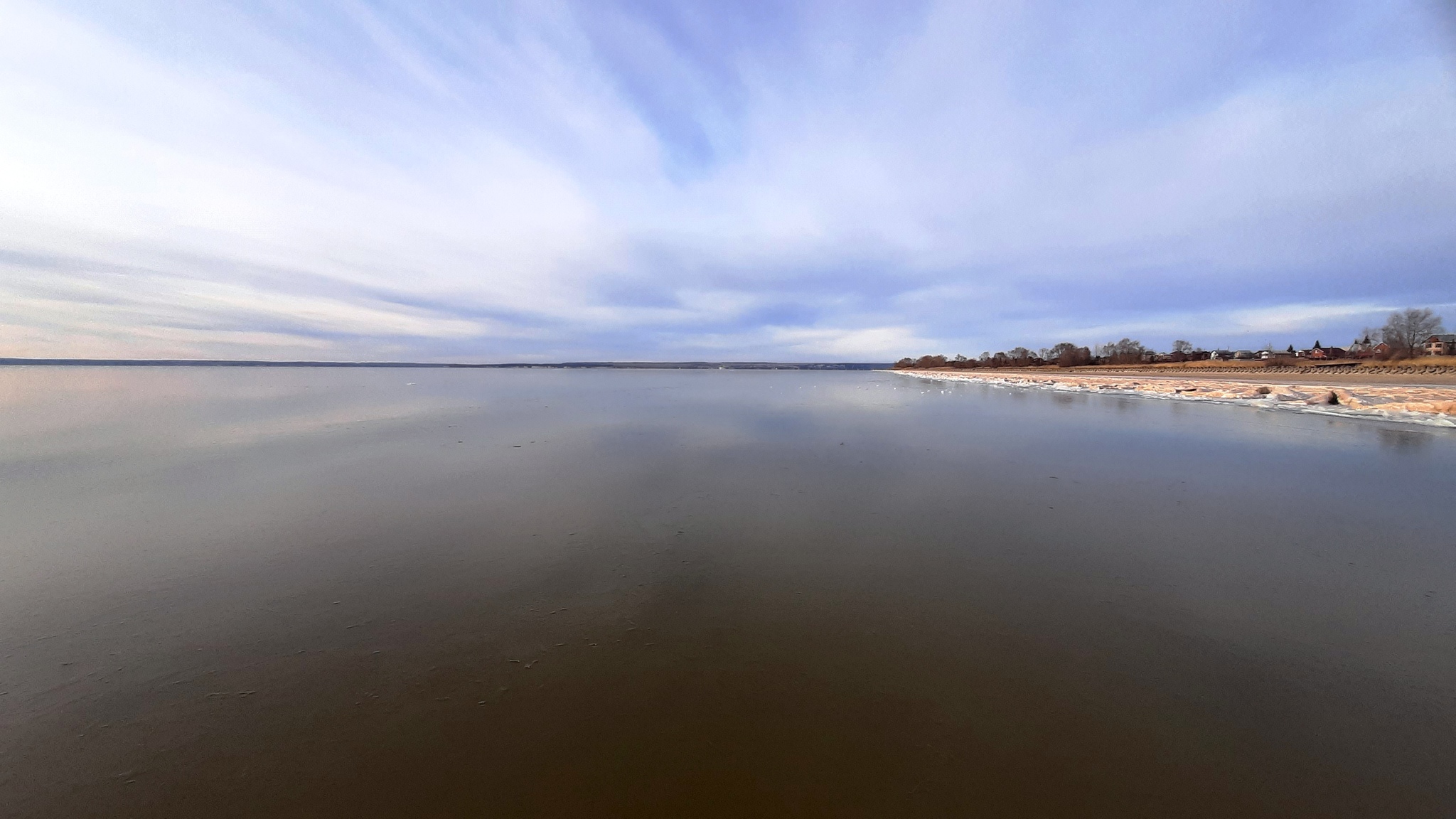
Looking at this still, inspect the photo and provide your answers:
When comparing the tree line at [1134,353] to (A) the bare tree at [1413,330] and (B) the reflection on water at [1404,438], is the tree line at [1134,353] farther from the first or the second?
Result: (B) the reflection on water at [1404,438]

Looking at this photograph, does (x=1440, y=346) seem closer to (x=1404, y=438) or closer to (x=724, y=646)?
(x=1404, y=438)

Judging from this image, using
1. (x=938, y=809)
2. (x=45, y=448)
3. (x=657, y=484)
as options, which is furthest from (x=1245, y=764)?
(x=45, y=448)

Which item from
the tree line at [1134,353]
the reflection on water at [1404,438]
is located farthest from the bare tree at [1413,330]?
the reflection on water at [1404,438]

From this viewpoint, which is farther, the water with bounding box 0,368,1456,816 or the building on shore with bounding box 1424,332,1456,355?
the building on shore with bounding box 1424,332,1456,355

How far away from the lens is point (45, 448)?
9602 millimetres

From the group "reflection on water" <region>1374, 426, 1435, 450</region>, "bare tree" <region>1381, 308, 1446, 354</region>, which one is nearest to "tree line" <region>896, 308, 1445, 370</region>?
"bare tree" <region>1381, 308, 1446, 354</region>

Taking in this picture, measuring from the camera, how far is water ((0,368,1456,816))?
2.21 metres

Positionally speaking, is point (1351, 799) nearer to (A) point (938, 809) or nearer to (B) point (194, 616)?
(A) point (938, 809)

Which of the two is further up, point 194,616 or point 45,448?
point 45,448

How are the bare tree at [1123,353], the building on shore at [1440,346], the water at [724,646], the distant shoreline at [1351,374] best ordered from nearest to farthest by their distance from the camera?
the water at [724,646] < the distant shoreline at [1351,374] < the building on shore at [1440,346] < the bare tree at [1123,353]

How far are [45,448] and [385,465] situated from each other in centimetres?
802

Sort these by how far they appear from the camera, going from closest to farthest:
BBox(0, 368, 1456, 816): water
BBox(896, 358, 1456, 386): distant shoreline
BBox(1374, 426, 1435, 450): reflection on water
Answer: BBox(0, 368, 1456, 816): water, BBox(1374, 426, 1435, 450): reflection on water, BBox(896, 358, 1456, 386): distant shoreline

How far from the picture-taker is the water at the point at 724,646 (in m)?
2.21

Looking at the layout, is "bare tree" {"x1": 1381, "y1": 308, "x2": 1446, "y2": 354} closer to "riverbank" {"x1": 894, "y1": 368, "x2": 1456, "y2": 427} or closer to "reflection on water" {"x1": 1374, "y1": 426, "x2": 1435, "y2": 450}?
"riverbank" {"x1": 894, "y1": 368, "x2": 1456, "y2": 427}
